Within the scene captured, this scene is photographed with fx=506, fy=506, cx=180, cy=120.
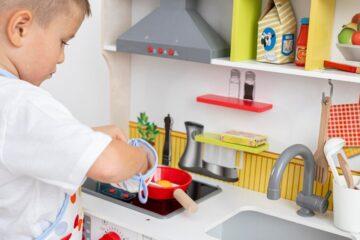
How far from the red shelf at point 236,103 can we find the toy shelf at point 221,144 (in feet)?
0.36

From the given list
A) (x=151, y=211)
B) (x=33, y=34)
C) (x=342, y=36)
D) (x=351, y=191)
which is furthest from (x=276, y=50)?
(x=33, y=34)

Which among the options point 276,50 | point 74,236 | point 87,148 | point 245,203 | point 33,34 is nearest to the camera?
point 87,148

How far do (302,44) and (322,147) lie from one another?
11.1 inches

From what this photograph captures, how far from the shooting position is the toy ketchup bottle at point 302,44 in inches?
50.1

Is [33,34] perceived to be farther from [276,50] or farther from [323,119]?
[323,119]

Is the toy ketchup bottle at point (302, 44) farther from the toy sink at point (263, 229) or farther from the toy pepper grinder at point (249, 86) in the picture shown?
the toy sink at point (263, 229)

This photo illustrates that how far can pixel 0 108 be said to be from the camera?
83 centimetres

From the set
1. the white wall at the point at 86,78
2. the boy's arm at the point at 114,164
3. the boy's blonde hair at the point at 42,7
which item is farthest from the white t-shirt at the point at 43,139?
the white wall at the point at 86,78

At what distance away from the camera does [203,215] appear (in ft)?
4.37

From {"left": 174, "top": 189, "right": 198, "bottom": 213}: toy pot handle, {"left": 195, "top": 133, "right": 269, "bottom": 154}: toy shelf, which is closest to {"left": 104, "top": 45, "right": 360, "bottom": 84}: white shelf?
{"left": 195, "top": 133, "right": 269, "bottom": 154}: toy shelf

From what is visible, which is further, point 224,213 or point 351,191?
point 224,213

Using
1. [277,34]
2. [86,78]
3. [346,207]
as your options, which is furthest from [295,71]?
[86,78]

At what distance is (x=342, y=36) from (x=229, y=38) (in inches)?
13.9

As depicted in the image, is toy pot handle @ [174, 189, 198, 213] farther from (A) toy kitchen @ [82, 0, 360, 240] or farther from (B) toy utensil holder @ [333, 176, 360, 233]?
(B) toy utensil holder @ [333, 176, 360, 233]
